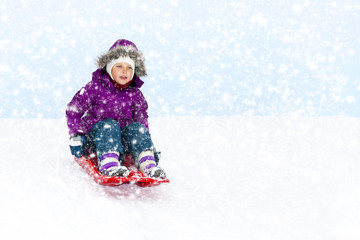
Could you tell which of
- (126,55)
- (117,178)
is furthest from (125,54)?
(117,178)

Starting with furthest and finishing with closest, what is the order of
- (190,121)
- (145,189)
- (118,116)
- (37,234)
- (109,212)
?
(190,121)
(118,116)
(145,189)
(109,212)
(37,234)

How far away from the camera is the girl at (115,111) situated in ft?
7.98

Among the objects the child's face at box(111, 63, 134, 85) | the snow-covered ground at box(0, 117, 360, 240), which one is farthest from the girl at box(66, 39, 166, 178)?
the snow-covered ground at box(0, 117, 360, 240)

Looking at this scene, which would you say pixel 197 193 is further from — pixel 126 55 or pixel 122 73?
pixel 126 55

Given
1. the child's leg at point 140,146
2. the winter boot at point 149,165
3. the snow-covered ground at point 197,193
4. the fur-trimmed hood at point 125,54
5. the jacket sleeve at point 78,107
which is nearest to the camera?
the snow-covered ground at point 197,193

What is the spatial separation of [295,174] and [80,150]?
1622 mm

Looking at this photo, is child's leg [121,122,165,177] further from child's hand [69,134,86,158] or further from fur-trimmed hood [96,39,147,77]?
fur-trimmed hood [96,39,147,77]

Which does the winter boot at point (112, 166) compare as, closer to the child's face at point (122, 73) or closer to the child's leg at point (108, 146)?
the child's leg at point (108, 146)

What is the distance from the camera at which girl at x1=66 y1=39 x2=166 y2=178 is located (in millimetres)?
2432

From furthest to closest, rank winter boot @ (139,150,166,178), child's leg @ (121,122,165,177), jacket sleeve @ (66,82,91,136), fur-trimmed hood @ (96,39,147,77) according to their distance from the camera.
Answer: fur-trimmed hood @ (96,39,147,77) → jacket sleeve @ (66,82,91,136) → child's leg @ (121,122,165,177) → winter boot @ (139,150,166,178)

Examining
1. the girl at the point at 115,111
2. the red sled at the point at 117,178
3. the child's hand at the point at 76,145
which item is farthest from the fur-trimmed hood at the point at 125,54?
the red sled at the point at 117,178

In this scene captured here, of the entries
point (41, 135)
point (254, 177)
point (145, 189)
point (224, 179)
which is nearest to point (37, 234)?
point (145, 189)

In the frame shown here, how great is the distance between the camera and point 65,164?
2.75 m

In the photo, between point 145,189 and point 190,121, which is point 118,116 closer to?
point 145,189
